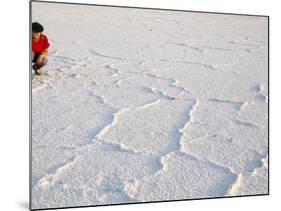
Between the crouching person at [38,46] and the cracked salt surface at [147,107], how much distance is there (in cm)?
4

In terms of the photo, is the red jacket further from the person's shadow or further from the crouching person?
the person's shadow

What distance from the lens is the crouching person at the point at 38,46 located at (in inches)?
94.3

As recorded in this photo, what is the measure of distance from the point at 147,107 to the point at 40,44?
66 cm

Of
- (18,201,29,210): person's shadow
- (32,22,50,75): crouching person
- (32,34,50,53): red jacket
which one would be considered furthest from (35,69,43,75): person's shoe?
(18,201,29,210): person's shadow

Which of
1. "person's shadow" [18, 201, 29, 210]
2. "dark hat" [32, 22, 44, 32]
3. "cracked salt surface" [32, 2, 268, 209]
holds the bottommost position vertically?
"person's shadow" [18, 201, 29, 210]

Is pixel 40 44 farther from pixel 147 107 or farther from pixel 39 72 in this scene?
pixel 147 107

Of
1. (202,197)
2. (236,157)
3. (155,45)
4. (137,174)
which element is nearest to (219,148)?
(236,157)

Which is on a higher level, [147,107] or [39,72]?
[39,72]

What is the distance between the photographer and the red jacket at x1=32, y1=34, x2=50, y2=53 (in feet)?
7.79

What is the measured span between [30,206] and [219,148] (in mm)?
1021

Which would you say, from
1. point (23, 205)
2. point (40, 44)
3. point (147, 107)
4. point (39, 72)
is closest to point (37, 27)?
point (40, 44)

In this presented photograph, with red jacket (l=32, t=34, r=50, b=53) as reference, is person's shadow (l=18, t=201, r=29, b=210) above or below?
below

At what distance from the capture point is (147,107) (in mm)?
Answer: 2666

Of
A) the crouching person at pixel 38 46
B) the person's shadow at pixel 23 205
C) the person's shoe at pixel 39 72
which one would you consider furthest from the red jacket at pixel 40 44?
the person's shadow at pixel 23 205
